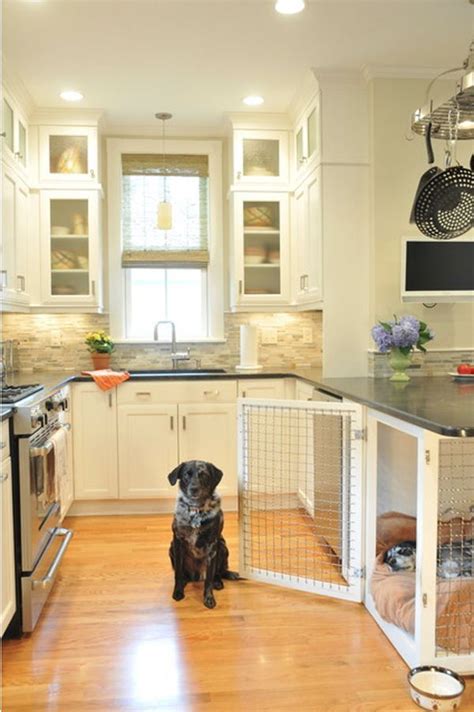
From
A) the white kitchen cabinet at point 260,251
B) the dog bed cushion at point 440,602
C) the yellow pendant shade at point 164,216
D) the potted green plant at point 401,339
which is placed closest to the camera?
the dog bed cushion at point 440,602

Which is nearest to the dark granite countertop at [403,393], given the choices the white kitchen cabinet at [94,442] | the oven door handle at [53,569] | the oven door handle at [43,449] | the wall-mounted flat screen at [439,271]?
the white kitchen cabinet at [94,442]

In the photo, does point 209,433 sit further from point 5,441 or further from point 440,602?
point 440,602

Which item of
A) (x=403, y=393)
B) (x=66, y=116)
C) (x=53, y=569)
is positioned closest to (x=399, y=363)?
(x=403, y=393)

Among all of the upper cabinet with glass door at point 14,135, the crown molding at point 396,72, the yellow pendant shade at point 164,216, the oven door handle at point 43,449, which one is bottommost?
the oven door handle at point 43,449

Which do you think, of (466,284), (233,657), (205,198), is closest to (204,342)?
(205,198)

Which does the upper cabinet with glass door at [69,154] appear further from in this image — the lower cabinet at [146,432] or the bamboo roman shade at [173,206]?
the lower cabinet at [146,432]

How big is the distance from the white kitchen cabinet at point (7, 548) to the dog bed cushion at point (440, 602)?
1439 mm

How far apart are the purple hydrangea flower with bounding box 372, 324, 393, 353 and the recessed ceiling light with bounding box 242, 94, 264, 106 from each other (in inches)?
70.3

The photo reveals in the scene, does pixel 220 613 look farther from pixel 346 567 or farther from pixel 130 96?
pixel 130 96

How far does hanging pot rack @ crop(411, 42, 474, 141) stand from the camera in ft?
6.72

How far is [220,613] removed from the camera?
253cm

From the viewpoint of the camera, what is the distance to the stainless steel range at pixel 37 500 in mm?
2342

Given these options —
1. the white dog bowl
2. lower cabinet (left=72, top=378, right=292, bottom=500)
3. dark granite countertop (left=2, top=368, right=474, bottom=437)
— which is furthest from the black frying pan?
lower cabinet (left=72, top=378, right=292, bottom=500)

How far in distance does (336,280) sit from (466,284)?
2.53 feet
